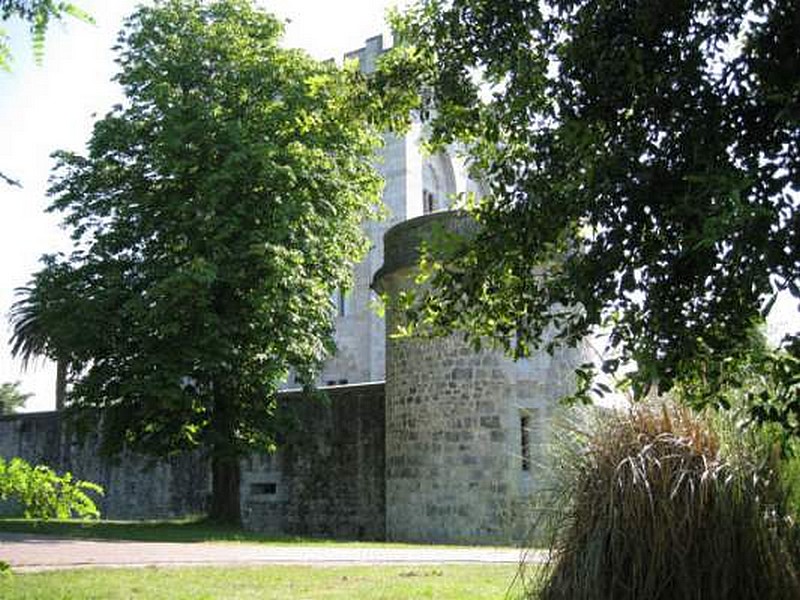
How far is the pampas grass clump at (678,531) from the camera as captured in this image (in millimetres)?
5520

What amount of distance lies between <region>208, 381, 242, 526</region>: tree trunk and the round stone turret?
9.74 feet

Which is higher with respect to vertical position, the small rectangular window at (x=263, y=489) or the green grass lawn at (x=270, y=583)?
the small rectangular window at (x=263, y=489)

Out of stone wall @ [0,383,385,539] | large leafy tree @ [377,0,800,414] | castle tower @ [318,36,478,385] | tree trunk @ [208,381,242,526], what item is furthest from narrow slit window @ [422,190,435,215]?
large leafy tree @ [377,0,800,414]

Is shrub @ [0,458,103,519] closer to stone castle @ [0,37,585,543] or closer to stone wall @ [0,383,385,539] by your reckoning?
stone castle @ [0,37,585,543]

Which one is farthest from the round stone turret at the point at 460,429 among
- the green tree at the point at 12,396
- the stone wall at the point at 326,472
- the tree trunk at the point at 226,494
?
the green tree at the point at 12,396

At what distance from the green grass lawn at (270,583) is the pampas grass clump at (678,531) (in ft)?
2.64

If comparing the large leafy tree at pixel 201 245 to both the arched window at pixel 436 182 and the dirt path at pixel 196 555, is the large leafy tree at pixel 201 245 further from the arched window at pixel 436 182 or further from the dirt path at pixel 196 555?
the arched window at pixel 436 182

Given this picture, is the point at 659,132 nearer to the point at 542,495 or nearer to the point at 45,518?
the point at 542,495

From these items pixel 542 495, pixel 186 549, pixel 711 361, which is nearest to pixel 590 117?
pixel 711 361

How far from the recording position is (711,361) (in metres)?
5.17

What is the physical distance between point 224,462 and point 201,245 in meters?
4.06

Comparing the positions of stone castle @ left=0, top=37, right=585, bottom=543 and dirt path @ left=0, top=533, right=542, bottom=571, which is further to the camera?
stone castle @ left=0, top=37, right=585, bottom=543

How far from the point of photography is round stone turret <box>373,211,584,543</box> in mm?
16531

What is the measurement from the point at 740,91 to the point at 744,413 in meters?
2.16
